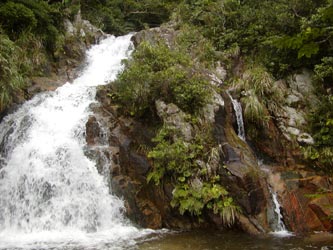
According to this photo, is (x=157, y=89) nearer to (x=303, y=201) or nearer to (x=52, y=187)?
(x=52, y=187)

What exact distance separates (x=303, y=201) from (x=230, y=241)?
264 cm

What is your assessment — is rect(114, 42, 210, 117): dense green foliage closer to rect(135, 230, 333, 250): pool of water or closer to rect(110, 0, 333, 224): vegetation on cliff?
rect(110, 0, 333, 224): vegetation on cliff

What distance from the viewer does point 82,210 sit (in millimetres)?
9266

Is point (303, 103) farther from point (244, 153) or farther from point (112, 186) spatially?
point (112, 186)

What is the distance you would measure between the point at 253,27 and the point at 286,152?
6.63 m

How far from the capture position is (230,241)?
8.07 meters

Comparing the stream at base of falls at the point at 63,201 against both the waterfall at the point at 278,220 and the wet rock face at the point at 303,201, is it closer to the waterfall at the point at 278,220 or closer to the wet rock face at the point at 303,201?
the waterfall at the point at 278,220

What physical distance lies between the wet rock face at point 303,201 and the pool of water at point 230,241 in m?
0.45

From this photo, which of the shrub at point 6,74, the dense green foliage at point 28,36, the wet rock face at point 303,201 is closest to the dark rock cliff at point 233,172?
the wet rock face at point 303,201

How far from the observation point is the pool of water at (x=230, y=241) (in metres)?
7.54

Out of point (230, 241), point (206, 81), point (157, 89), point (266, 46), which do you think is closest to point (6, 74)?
point (157, 89)

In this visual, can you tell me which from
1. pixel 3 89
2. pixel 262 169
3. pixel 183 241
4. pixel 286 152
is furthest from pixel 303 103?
pixel 3 89

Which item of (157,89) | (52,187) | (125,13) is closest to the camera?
(52,187)

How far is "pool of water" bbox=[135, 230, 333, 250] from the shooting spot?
7535 mm
